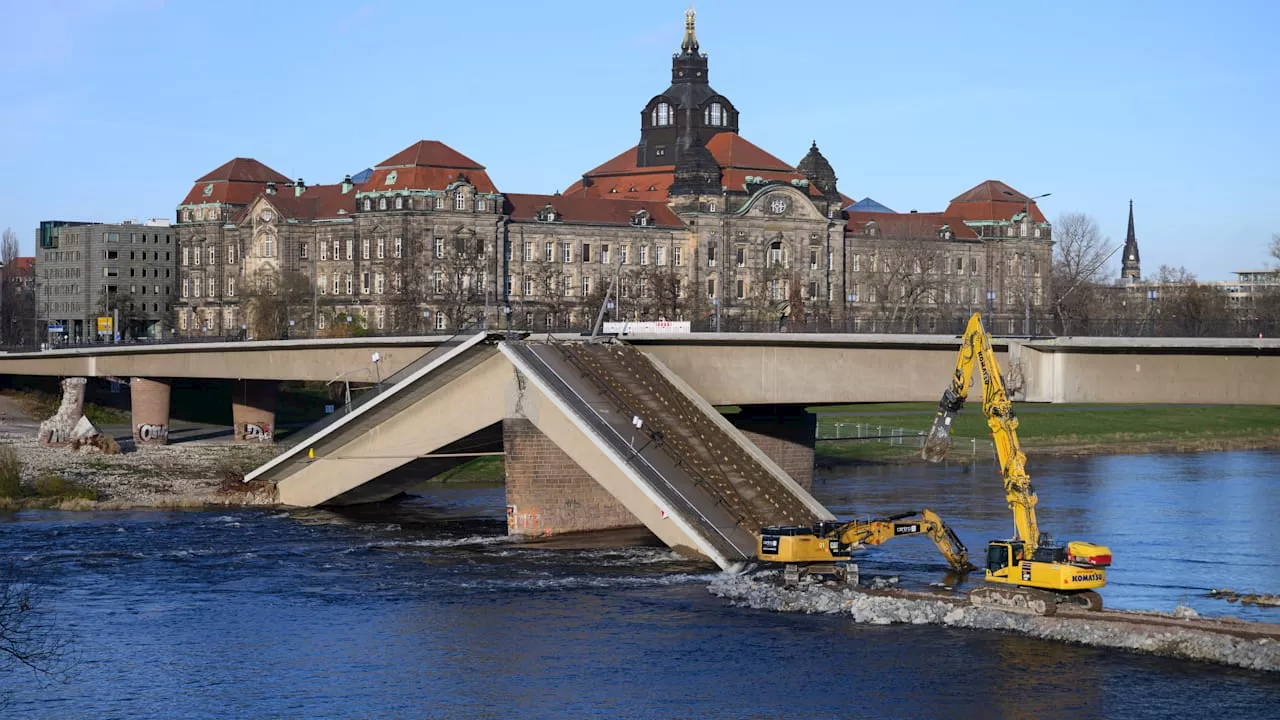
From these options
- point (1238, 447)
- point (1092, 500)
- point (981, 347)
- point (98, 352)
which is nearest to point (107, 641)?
point (981, 347)

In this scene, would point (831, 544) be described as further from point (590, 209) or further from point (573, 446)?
point (590, 209)

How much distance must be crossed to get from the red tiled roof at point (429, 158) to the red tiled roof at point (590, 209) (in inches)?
309

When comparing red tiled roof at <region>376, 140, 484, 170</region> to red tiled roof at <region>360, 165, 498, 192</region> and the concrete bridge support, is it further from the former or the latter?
the concrete bridge support

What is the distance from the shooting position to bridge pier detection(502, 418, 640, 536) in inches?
2616

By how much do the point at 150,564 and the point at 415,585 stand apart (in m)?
10.1

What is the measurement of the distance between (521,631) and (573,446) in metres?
13.1

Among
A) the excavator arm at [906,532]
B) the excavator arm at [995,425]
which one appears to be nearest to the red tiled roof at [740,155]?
the excavator arm at [906,532]

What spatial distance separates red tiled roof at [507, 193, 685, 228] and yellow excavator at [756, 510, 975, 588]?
418ft

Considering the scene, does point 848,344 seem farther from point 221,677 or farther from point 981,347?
point 221,677

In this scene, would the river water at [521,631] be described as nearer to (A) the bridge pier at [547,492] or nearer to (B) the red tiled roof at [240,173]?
(A) the bridge pier at [547,492]

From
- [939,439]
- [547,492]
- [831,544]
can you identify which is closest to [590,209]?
[547,492]

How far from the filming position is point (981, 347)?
53688mm

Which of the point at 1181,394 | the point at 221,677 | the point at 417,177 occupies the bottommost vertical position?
the point at 221,677

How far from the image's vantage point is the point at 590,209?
18662 centimetres
